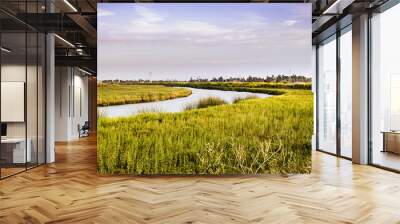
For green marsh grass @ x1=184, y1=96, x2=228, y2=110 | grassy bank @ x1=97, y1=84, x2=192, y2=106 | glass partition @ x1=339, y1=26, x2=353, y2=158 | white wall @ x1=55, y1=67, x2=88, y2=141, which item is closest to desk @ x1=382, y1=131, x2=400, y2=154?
glass partition @ x1=339, y1=26, x2=353, y2=158

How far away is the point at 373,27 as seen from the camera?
7.92m

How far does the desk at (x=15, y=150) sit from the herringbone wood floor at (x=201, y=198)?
31 centimetres

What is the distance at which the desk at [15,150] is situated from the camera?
6.37 m

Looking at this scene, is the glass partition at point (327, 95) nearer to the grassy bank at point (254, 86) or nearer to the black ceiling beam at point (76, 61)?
the grassy bank at point (254, 86)

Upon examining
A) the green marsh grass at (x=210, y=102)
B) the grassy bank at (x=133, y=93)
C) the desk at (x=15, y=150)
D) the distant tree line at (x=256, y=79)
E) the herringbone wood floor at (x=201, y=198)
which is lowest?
the herringbone wood floor at (x=201, y=198)

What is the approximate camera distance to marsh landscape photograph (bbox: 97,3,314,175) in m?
6.66

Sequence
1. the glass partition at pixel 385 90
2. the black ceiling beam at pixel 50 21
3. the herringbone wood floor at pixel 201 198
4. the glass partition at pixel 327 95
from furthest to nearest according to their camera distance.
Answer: the glass partition at pixel 327 95 → the glass partition at pixel 385 90 → the black ceiling beam at pixel 50 21 → the herringbone wood floor at pixel 201 198

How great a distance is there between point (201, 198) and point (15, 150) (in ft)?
11.7

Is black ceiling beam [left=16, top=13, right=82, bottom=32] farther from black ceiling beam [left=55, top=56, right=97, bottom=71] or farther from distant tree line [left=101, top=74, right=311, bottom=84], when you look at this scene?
black ceiling beam [left=55, top=56, right=97, bottom=71]

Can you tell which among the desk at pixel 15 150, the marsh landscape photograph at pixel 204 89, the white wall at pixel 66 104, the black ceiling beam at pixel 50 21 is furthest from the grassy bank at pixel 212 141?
the white wall at pixel 66 104

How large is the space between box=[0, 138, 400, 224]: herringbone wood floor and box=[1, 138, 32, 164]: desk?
1.03 feet

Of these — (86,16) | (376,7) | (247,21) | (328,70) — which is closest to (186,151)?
(247,21)

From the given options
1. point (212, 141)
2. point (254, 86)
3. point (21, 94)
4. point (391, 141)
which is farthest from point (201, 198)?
point (391, 141)

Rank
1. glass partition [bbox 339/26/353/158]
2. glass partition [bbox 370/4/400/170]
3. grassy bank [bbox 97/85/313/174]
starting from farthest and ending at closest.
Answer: glass partition [bbox 339/26/353/158], glass partition [bbox 370/4/400/170], grassy bank [bbox 97/85/313/174]
